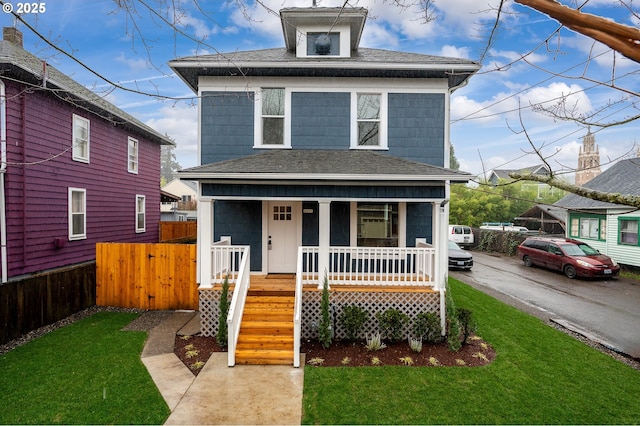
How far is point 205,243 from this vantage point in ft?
24.1

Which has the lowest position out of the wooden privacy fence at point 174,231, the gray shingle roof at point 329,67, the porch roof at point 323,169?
the wooden privacy fence at point 174,231

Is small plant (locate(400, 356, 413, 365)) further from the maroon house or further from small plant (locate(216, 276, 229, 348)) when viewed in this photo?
the maroon house

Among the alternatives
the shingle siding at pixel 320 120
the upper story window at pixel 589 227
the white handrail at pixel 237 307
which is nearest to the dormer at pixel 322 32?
the shingle siding at pixel 320 120

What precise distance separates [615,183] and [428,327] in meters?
17.7

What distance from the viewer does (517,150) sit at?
4.43 metres

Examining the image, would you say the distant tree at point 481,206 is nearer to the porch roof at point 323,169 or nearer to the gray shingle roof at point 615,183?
the gray shingle roof at point 615,183

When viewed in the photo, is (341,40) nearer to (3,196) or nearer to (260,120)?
(260,120)

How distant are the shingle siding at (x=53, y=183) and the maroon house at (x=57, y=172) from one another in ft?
0.08

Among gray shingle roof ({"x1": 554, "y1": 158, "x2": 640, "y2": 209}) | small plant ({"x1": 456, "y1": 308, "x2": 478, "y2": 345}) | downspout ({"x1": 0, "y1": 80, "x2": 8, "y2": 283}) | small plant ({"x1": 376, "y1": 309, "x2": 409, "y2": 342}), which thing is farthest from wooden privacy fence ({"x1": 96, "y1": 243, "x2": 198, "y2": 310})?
gray shingle roof ({"x1": 554, "y1": 158, "x2": 640, "y2": 209})

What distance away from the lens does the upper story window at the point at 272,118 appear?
8.91 metres

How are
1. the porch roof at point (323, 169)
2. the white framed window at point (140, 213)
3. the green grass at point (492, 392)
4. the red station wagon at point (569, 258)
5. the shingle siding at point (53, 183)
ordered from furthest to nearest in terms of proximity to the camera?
the white framed window at point (140, 213)
the red station wagon at point (569, 258)
the shingle siding at point (53, 183)
the porch roof at point (323, 169)
the green grass at point (492, 392)

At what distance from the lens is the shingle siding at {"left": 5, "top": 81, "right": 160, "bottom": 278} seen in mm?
8766

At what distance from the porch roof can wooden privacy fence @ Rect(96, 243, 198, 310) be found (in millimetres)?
2909

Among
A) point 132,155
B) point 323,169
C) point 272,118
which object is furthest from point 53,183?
point 323,169
